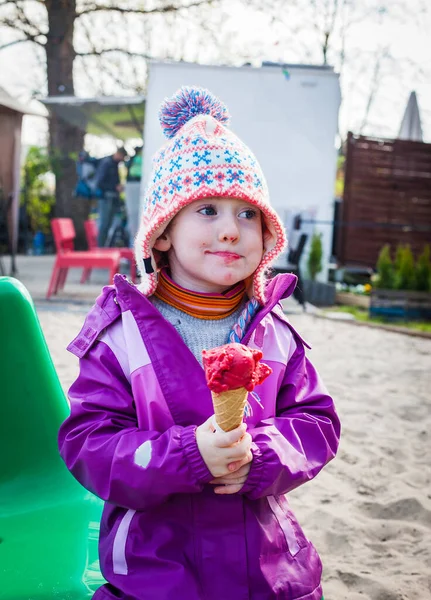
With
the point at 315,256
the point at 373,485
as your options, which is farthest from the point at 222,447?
the point at 315,256

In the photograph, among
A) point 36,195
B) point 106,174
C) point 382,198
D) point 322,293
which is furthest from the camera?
point 36,195

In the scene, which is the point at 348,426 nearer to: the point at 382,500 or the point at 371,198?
the point at 382,500

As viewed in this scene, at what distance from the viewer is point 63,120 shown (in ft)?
55.0

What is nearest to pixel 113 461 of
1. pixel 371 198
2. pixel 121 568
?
pixel 121 568

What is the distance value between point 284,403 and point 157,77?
363 inches

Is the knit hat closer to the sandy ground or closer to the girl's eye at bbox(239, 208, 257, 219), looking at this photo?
the girl's eye at bbox(239, 208, 257, 219)

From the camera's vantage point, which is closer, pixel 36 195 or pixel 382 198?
pixel 382 198

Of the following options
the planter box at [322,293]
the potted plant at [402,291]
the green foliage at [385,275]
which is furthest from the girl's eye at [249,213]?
the planter box at [322,293]

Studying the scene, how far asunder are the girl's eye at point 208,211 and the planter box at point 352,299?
8479 millimetres

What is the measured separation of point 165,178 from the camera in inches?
58.2

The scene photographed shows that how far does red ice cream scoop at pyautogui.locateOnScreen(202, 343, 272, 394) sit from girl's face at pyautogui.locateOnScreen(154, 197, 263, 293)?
33 centimetres

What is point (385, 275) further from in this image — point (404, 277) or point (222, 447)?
point (222, 447)

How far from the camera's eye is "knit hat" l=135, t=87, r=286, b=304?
1.44 metres

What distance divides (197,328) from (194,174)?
36 centimetres
